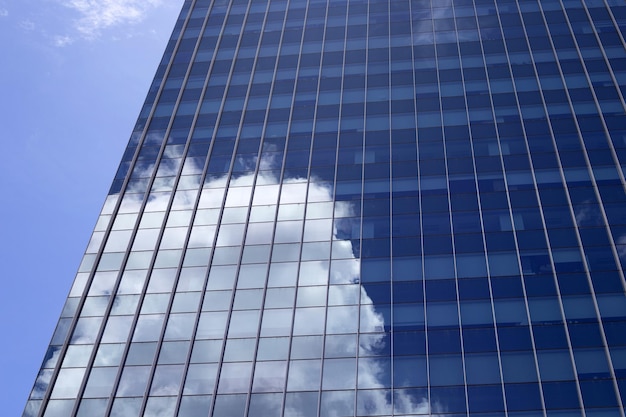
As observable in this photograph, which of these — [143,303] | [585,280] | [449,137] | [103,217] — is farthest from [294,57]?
[585,280]

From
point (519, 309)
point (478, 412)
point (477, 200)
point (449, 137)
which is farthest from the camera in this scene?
point (449, 137)

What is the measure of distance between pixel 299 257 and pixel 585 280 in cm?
1755

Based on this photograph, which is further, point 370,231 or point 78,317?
point 370,231

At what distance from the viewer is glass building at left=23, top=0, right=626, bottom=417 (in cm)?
4247

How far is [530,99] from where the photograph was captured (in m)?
58.8

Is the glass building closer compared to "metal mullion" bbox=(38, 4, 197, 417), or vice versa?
the glass building

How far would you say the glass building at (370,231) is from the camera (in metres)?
42.5

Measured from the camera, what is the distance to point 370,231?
50219 mm

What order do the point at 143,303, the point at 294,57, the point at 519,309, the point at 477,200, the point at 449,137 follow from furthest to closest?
the point at 294,57
the point at 449,137
the point at 477,200
the point at 143,303
the point at 519,309

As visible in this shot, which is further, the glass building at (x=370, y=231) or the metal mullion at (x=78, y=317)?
the metal mullion at (x=78, y=317)

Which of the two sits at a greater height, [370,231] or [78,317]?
[370,231]

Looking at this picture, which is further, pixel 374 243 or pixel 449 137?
pixel 449 137

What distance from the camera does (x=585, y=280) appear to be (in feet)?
149

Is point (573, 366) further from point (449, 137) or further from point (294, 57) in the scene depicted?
point (294, 57)
